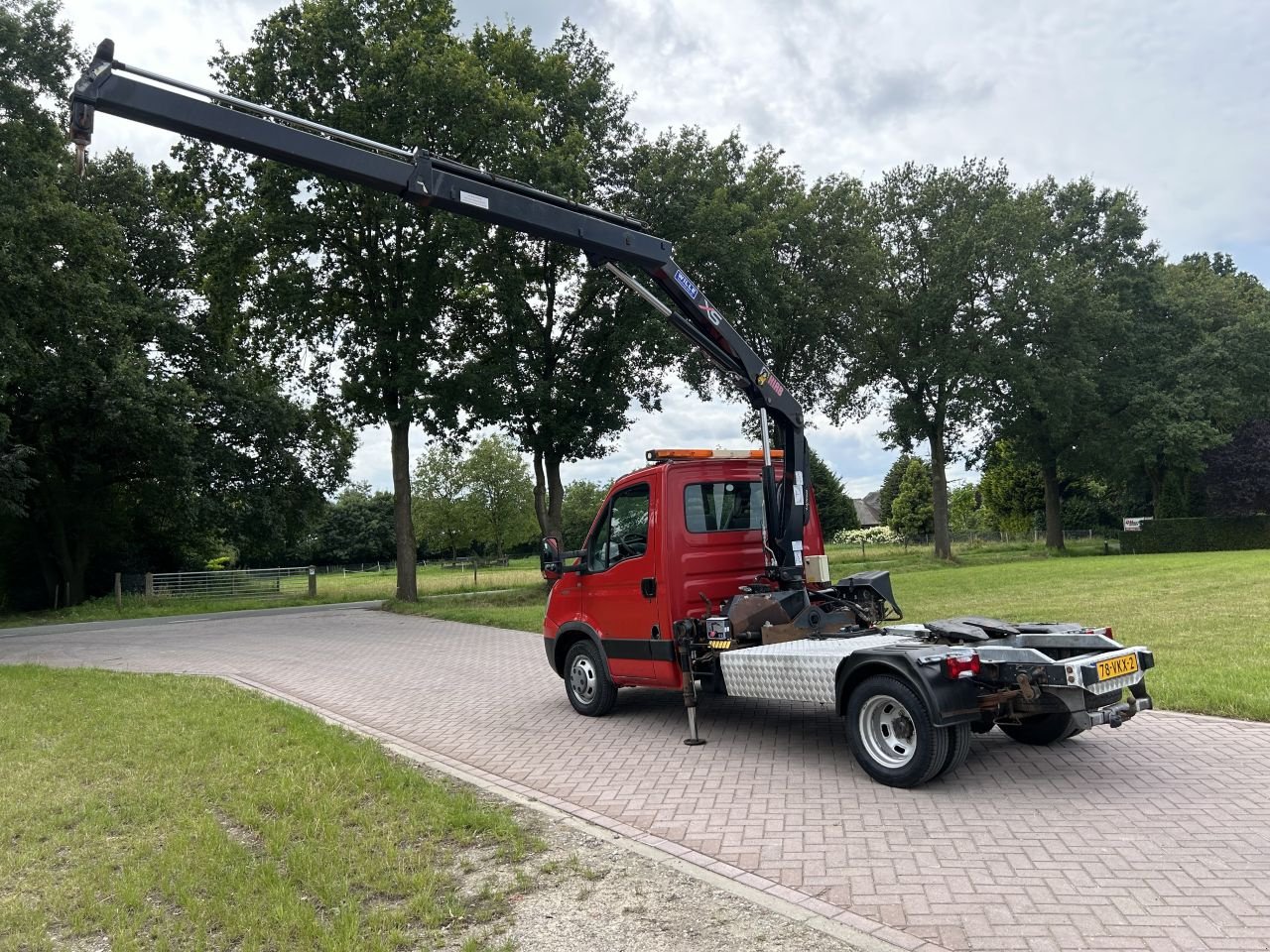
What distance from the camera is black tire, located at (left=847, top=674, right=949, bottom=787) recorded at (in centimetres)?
560

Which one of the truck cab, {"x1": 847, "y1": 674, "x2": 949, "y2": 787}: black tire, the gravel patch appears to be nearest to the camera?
the gravel patch

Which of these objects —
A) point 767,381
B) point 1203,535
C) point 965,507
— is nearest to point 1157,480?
point 1203,535

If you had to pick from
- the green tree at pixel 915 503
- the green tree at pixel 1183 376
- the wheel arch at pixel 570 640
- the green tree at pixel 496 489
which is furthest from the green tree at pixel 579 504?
the wheel arch at pixel 570 640

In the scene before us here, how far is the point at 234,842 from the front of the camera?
16.7 feet

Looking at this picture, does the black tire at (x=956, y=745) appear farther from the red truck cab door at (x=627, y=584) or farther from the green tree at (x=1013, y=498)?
the green tree at (x=1013, y=498)

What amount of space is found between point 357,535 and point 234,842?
73.1 meters

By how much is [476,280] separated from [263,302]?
18.4ft

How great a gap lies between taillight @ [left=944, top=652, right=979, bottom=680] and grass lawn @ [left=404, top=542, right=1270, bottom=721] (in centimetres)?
349

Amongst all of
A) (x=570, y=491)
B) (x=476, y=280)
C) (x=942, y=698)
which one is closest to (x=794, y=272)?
(x=476, y=280)

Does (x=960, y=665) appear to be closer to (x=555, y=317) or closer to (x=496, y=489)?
(x=555, y=317)

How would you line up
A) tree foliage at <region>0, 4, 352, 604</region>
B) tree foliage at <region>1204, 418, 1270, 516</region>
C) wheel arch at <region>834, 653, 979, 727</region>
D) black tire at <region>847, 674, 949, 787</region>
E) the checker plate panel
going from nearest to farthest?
wheel arch at <region>834, 653, 979, 727</region>, black tire at <region>847, 674, 949, 787</region>, the checker plate panel, tree foliage at <region>0, 4, 352, 604</region>, tree foliage at <region>1204, 418, 1270, 516</region>

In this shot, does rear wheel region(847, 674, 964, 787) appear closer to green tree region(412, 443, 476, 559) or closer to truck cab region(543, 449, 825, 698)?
truck cab region(543, 449, 825, 698)

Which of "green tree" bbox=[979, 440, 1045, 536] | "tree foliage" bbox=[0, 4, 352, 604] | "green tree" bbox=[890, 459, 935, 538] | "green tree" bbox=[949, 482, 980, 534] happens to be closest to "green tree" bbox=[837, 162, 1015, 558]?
"tree foliage" bbox=[0, 4, 352, 604]

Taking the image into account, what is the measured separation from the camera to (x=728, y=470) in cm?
833
